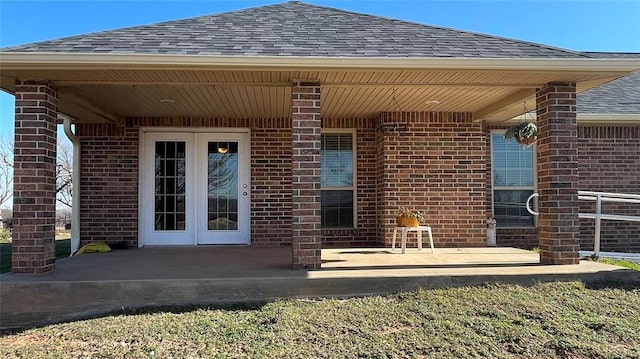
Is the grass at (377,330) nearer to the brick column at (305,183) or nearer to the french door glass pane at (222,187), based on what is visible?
the brick column at (305,183)

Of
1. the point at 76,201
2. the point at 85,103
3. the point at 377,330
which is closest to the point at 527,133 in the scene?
the point at 377,330

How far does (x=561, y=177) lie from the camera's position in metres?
5.82

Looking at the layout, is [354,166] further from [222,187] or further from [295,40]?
[295,40]

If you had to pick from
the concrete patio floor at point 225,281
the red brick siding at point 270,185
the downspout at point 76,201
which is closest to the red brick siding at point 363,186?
the red brick siding at point 270,185

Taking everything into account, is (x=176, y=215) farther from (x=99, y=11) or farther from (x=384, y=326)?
(x=384, y=326)

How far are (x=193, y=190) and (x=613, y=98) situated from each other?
26.3 feet

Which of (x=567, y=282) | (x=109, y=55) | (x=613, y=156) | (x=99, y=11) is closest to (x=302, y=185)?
(x=109, y=55)

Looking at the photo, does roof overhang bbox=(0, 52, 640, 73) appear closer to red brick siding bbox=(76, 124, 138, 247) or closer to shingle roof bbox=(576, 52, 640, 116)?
shingle roof bbox=(576, 52, 640, 116)

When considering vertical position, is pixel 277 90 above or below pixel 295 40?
below

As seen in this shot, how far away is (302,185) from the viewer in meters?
5.57

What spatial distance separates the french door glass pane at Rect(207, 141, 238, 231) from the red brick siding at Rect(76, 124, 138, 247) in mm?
1261

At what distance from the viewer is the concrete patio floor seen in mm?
4949

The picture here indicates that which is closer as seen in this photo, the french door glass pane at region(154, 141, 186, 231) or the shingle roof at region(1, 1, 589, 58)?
the shingle roof at region(1, 1, 589, 58)

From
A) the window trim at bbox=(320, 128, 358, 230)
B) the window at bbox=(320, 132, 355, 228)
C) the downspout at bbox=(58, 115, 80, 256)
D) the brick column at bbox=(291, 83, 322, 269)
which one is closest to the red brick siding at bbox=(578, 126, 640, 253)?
the window trim at bbox=(320, 128, 358, 230)
